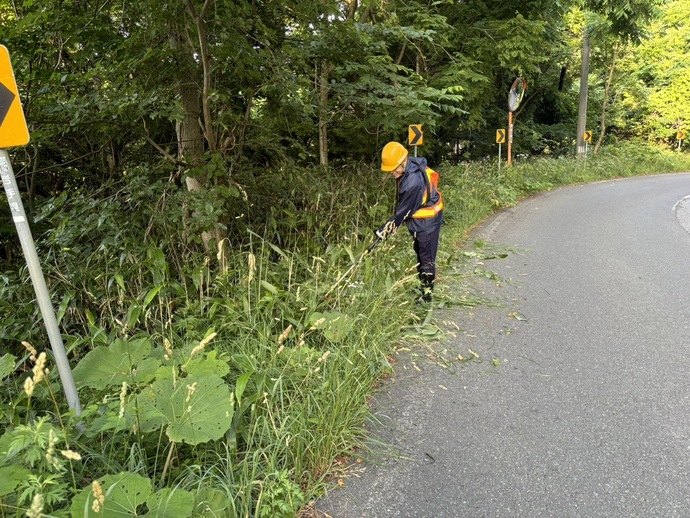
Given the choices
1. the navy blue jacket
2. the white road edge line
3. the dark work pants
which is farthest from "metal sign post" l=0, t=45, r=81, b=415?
the white road edge line

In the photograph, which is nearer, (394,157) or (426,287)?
(394,157)

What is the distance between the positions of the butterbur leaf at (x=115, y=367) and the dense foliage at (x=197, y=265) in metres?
0.01

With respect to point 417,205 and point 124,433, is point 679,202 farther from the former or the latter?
point 124,433

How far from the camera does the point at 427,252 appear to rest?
191 inches

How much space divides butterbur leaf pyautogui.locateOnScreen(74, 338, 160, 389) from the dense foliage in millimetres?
12

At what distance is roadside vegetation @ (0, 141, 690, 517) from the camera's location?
75.8 inches

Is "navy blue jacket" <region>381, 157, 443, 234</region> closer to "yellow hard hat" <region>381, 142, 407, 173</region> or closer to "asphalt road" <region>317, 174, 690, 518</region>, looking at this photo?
"yellow hard hat" <region>381, 142, 407, 173</region>

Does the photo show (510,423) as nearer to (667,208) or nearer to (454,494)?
(454,494)

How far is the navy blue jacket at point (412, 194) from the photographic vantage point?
177 inches

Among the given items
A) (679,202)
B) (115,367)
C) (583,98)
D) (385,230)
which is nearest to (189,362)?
(115,367)

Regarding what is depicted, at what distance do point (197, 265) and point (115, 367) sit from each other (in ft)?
5.56

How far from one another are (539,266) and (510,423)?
3906 mm

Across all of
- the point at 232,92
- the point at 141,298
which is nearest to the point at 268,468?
the point at 141,298

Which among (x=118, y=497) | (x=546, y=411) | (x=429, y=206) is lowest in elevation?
(x=546, y=411)
